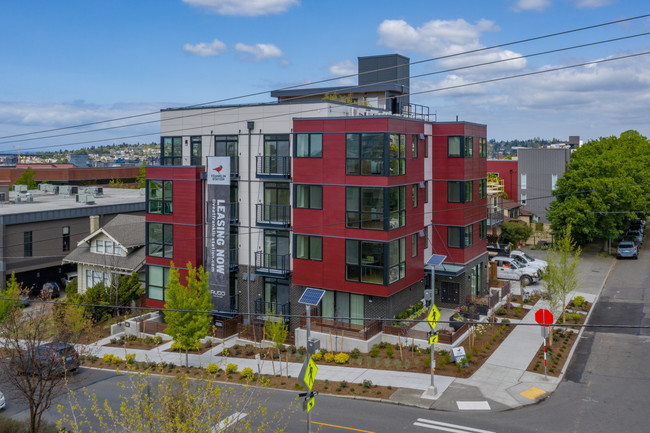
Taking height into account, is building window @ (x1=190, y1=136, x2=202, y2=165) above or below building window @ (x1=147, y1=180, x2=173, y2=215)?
above

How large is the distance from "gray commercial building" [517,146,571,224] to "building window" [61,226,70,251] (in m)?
48.2

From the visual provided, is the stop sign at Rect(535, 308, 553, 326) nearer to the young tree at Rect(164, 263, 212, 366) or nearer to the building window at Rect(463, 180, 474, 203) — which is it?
the building window at Rect(463, 180, 474, 203)

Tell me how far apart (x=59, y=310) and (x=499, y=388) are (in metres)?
21.2

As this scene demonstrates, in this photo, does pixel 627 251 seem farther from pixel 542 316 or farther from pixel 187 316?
pixel 187 316

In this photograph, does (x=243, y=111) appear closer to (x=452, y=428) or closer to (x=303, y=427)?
(x=303, y=427)

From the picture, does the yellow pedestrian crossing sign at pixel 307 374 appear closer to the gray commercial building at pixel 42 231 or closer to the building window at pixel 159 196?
the building window at pixel 159 196

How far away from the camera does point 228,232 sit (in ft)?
101

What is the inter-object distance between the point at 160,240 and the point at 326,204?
10691 millimetres

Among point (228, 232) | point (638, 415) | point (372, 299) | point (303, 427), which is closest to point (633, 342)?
point (638, 415)

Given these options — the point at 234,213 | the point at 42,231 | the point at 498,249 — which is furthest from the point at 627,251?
the point at 42,231

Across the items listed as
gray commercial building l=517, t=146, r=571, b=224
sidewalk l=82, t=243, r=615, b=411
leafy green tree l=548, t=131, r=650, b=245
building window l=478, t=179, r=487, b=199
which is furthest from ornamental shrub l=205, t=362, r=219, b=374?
gray commercial building l=517, t=146, r=571, b=224

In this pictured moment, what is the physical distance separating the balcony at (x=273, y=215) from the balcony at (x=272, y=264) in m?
1.67

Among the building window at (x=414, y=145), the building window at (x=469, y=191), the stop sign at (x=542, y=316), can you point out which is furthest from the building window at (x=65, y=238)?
the stop sign at (x=542, y=316)

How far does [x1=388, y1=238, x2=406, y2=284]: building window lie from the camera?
1096 inches
